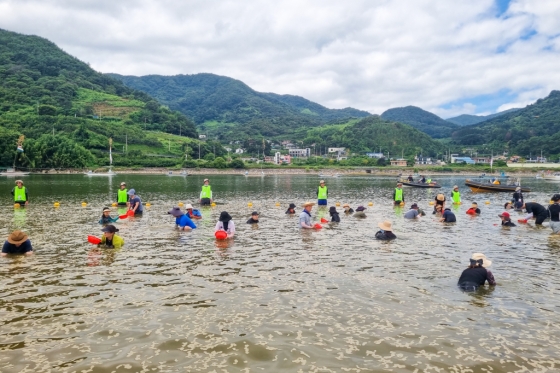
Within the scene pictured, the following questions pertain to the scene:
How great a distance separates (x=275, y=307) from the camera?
32.8 ft

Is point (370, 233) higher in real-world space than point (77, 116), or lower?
lower

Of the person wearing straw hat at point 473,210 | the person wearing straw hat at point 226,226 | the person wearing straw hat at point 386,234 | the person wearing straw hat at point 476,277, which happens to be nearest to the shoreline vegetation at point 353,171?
the person wearing straw hat at point 473,210

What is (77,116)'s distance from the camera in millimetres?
187875

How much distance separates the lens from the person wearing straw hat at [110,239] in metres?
16.2

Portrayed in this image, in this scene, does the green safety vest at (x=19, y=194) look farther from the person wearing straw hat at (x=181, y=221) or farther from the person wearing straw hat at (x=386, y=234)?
the person wearing straw hat at (x=386, y=234)

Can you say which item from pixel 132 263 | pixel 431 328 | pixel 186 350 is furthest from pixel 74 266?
pixel 431 328

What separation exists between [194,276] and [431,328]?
6.96m

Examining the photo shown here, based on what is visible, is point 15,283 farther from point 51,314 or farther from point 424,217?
point 424,217

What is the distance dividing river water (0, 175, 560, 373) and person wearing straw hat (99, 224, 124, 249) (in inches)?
15.0

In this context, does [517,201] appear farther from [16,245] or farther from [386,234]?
[16,245]

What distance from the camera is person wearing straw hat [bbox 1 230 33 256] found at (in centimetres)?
1456

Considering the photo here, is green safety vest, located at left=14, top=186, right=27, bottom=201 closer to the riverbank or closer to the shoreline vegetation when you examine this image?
the shoreline vegetation

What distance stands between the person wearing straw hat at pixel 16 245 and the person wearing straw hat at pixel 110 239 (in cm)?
258

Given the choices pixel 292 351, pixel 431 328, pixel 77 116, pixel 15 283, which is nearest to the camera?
pixel 292 351
